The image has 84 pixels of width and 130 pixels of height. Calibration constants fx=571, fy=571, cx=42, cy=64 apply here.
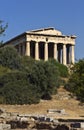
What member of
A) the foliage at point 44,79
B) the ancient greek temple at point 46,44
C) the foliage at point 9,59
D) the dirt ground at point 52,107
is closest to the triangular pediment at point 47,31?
the ancient greek temple at point 46,44

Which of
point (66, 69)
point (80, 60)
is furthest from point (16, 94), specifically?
point (66, 69)

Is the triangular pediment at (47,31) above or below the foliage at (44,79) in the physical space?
above

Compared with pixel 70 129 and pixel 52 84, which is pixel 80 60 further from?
pixel 52 84

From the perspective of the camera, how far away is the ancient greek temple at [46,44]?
407 ft

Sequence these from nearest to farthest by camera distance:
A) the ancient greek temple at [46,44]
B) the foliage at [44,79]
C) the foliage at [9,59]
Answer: the foliage at [44,79] → the foliage at [9,59] → the ancient greek temple at [46,44]

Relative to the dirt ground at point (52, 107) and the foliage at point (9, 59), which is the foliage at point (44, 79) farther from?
the foliage at point (9, 59)

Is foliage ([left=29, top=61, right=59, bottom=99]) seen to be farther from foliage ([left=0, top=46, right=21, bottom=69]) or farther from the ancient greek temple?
the ancient greek temple

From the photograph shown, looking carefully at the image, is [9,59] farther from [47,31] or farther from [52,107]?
[47,31]

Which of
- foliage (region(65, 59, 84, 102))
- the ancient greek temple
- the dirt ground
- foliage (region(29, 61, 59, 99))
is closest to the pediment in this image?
the ancient greek temple

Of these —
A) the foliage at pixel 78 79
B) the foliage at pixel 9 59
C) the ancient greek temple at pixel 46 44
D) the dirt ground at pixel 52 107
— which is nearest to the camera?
the foliage at pixel 78 79

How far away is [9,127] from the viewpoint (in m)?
28.6

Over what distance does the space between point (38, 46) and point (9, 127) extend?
99.2 metres

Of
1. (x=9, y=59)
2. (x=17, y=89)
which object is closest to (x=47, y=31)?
(x=9, y=59)

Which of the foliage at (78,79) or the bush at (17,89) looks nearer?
the foliage at (78,79)
